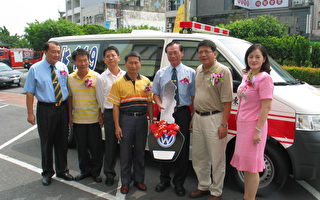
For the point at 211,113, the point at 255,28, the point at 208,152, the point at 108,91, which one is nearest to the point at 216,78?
the point at 211,113

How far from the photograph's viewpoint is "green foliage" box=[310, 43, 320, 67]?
640 inches

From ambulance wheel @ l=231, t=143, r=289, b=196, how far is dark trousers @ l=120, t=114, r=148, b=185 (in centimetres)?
150

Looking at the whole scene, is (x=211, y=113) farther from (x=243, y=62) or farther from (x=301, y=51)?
(x=301, y=51)

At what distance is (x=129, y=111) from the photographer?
3.49m

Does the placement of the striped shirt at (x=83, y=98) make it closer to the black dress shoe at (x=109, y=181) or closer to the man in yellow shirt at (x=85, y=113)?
the man in yellow shirt at (x=85, y=113)

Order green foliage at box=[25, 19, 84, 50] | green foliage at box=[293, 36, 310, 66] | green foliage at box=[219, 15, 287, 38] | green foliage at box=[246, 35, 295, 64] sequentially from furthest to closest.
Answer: green foliage at box=[25, 19, 84, 50], green foliage at box=[219, 15, 287, 38], green foliage at box=[246, 35, 295, 64], green foliage at box=[293, 36, 310, 66]

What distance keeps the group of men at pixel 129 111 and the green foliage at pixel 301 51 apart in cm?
1482

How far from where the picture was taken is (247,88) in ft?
9.37

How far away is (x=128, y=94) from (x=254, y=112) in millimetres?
1453

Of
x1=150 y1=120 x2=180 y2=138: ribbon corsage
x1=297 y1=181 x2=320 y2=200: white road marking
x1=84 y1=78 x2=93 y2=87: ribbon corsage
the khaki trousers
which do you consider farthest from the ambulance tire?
x1=297 y1=181 x2=320 y2=200: white road marking

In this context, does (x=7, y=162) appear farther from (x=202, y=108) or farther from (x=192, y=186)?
(x=202, y=108)

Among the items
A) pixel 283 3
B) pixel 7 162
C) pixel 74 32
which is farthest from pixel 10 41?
pixel 7 162

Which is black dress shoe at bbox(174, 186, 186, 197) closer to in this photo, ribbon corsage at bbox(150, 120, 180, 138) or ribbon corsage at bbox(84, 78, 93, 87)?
ribbon corsage at bbox(150, 120, 180, 138)

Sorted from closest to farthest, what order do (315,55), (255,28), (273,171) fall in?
(273,171)
(315,55)
(255,28)
